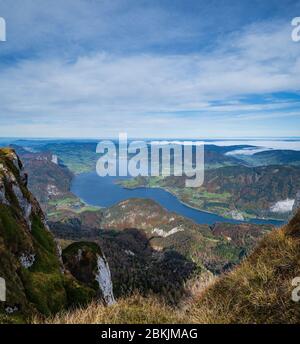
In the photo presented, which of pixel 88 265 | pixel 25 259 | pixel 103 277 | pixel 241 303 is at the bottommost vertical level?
pixel 103 277

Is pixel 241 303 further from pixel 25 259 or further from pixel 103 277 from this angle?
pixel 103 277

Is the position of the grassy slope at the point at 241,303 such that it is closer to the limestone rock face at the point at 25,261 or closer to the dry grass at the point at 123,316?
the dry grass at the point at 123,316

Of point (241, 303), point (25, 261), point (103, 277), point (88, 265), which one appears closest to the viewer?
point (241, 303)

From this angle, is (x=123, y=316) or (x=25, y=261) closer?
(x=123, y=316)

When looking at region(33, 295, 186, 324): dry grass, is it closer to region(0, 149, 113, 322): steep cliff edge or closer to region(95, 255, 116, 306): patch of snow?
region(0, 149, 113, 322): steep cliff edge

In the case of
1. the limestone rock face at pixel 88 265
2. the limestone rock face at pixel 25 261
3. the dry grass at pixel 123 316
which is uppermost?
the dry grass at pixel 123 316

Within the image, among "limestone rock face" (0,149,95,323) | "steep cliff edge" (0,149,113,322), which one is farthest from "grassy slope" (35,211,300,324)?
"steep cliff edge" (0,149,113,322)

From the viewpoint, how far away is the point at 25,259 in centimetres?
4159

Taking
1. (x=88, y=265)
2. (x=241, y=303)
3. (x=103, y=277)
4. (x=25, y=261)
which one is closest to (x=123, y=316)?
(x=241, y=303)

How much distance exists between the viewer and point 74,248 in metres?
88.9

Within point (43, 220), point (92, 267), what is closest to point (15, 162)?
point (43, 220)

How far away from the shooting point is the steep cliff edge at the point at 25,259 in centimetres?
2920

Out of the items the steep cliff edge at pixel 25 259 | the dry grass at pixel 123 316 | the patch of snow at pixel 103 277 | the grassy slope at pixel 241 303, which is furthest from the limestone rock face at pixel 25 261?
the patch of snow at pixel 103 277

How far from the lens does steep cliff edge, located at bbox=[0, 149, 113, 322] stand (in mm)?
29198
